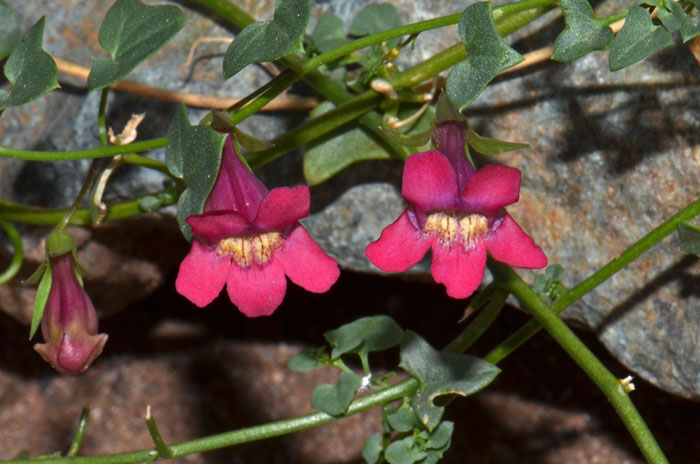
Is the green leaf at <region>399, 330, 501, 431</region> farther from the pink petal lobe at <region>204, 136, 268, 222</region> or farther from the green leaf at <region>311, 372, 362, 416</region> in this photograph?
the pink petal lobe at <region>204, 136, 268, 222</region>

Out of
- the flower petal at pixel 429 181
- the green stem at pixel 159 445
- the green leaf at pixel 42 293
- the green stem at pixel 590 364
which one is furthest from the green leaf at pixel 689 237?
the green leaf at pixel 42 293

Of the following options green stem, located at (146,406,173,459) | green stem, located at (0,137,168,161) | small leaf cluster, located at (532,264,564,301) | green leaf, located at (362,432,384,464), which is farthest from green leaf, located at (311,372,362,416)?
green stem, located at (0,137,168,161)

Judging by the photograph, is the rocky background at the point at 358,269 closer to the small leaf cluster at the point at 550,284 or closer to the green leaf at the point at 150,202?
the small leaf cluster at the point at 550,284

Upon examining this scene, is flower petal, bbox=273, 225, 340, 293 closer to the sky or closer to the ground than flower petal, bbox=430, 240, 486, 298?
closer to the ground

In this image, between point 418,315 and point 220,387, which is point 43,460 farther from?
point 418,315

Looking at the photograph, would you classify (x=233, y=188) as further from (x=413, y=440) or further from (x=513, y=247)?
(x=413, y=440)

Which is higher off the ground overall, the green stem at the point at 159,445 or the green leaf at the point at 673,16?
the green leaf at the point at 673,16

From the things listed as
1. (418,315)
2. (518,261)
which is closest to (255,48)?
(518,261)

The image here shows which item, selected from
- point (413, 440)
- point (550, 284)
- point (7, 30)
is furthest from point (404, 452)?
point (7, 30)
